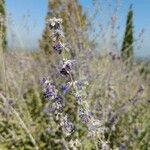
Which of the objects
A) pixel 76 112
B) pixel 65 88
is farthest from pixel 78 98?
pixel 76 112

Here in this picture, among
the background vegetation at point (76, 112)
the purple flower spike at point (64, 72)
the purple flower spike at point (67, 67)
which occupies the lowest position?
the background vegetation at point (76, 112)

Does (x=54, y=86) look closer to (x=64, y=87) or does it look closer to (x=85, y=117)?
(x=64, y=87)

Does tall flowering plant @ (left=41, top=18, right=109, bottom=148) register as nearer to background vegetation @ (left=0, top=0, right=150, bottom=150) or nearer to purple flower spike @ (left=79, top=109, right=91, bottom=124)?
purple flower spike @ (left=79, top=109, right=91, bottom=124)

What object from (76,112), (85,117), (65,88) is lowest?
(76,112)

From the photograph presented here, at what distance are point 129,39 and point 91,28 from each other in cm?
2625

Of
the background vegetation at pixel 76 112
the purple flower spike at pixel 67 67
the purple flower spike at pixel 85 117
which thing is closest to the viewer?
the purple flower spike at pixel 67 67

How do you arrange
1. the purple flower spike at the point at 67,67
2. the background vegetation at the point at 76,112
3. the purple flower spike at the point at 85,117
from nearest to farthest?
the purple flower spike at the point at 67,67
the purple flower spike at the point at 85,117
the background vegetation at the point at 76,112

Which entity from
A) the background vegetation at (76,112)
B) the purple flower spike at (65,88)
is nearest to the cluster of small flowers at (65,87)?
the purple flower spike at (65,88)

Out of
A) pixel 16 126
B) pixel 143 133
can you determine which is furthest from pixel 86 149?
pixel 16 126

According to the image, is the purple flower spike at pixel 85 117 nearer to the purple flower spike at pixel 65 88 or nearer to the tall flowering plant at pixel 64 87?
the tall flowering plant at pixel 64 87

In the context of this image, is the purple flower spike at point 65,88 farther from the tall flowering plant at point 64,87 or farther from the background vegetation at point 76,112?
the background vegetation at point 76,112

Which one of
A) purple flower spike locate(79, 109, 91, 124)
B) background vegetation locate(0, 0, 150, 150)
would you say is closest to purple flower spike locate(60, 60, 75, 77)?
purple flower spike locate(79, 109, 91, 124)

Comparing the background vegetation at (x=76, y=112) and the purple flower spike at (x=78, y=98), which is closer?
the purple flower spike at (x=78, y=98)

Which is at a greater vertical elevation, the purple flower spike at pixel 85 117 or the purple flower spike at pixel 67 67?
the purple flower spike at pixel 67 67
